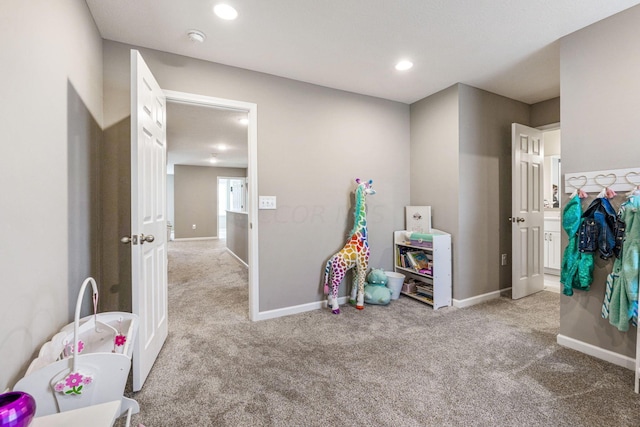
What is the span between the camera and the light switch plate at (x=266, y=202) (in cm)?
262

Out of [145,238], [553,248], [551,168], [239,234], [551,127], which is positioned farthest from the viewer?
[239,234]

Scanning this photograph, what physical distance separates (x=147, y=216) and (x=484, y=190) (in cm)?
318

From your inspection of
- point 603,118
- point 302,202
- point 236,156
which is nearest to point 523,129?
point 603,118

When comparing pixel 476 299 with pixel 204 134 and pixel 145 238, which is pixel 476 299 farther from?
pixel 204 134

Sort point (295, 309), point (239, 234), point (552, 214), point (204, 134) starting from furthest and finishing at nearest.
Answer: point (239, 234) → point (204, 134) → point (552, 214) → point (295, 309)

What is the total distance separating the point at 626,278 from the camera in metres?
1.65

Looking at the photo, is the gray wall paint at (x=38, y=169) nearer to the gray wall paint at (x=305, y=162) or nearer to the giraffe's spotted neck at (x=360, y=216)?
the gray wall paint at (x=305, y=162)

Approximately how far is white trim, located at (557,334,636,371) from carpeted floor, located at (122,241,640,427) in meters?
0.06

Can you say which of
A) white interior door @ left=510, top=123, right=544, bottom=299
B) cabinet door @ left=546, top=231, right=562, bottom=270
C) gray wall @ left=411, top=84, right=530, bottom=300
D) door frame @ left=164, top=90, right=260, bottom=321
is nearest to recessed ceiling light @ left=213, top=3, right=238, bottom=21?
door frame @ left=164, top=90, right=260, bottom=321

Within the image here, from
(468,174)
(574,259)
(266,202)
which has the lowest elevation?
(574,259)

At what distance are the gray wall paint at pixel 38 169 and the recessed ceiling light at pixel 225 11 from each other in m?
0.75

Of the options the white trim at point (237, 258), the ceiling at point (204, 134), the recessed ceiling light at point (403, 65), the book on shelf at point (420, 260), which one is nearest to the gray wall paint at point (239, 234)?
the white trim at point (237, 258)

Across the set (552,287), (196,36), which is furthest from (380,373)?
(552,287)

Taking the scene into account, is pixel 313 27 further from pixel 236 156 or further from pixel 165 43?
pixel 236 156
